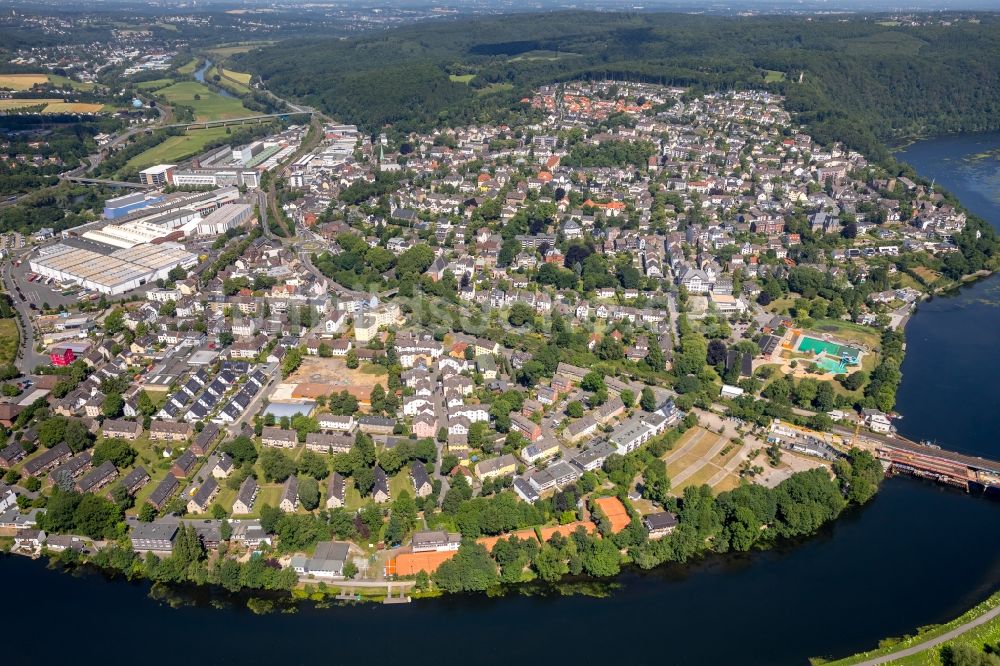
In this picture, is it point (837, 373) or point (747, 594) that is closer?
point (747, 594)

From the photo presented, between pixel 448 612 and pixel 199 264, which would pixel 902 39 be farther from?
pixel 448 612

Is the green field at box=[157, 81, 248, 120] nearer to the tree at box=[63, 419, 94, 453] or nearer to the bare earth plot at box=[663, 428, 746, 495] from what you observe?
the tree at box=[63, 419, 94, 453]

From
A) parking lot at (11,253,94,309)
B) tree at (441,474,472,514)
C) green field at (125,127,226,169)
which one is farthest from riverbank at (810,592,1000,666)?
green field at (125,127,226,169)

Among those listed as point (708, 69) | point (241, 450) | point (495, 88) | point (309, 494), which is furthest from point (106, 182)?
point (708, 69)

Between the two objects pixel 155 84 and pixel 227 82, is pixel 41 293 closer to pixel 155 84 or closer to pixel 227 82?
pixel 155 84

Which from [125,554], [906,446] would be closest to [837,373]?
[906,446]

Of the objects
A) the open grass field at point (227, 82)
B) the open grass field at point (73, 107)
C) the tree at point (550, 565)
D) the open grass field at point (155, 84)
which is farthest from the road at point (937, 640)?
the open grass field at point (155, 84)

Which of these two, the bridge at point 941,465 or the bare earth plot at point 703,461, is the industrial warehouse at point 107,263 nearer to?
the bare earth plot at point 703,461
